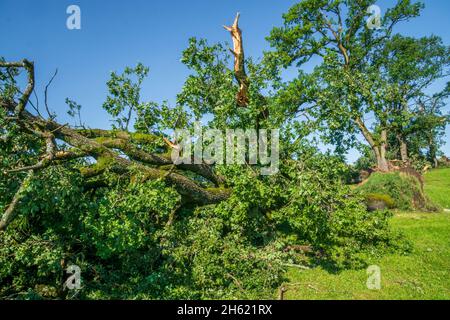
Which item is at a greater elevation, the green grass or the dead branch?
the dead branch

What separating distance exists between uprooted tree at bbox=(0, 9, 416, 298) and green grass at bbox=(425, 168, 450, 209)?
44.4 feet

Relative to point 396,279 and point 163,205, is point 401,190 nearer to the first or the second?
point 396,279

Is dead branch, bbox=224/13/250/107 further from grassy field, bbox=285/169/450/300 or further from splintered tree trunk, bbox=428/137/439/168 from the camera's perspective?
splintered tree trunk, bbox=428/137/439/168

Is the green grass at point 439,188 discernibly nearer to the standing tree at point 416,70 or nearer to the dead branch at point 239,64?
the standing tree at point 416,70

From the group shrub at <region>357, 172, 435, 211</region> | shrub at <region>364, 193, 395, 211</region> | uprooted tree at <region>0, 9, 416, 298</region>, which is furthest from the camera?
shrub at <region>357, 172, 435, 211</region>

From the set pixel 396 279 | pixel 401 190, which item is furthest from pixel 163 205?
pixel 401 190

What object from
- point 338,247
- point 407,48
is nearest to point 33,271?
point 338,247

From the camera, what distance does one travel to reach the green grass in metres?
20.7

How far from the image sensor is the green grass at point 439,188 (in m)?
20.7

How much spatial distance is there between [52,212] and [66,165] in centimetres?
135

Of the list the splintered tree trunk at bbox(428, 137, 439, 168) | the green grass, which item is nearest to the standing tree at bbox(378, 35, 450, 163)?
the green grass

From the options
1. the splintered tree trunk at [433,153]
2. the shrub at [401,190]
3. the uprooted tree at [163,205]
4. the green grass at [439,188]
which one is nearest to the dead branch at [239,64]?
the uprooted tree at [163,205]

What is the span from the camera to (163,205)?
7.44 meters
